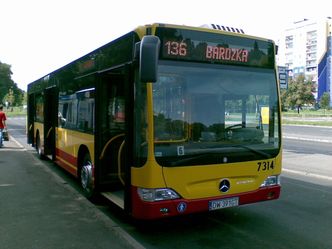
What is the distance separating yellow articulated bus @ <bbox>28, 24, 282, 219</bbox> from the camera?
5359 mm

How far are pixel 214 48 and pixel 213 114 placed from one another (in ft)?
2.99

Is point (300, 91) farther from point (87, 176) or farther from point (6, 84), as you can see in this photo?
point (87, 176)

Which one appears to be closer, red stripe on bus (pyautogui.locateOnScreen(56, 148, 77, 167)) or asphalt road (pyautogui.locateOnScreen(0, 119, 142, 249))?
asphalt road (pyautogui.locateOnScreen(0, 119, 142, 249))

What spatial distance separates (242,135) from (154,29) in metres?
1.94

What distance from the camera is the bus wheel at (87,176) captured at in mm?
7657

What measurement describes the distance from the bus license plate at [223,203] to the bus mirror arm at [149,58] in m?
1.90

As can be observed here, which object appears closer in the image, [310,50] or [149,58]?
[149,58]

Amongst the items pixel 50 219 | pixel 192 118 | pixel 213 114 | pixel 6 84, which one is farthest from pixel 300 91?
pixel 192 118

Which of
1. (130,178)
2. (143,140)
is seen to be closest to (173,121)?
(143,140)

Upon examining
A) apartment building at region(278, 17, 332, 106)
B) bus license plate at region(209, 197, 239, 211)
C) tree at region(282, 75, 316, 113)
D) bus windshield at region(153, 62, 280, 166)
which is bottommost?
bus license plate at region(209, 197, 239, 211)

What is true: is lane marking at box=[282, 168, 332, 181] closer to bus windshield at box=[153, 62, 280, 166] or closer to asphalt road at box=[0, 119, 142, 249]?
bus windshield at box=[153, 62, 280, 166]

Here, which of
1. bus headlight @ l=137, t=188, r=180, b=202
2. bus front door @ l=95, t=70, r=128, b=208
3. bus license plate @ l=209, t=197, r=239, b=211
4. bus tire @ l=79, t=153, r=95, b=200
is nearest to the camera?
bus headlight @ l=137, t=188, r=180, b=202

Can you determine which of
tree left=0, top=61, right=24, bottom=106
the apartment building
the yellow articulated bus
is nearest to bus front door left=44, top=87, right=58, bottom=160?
the yellow articulated bus

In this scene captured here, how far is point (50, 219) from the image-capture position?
6.70m
